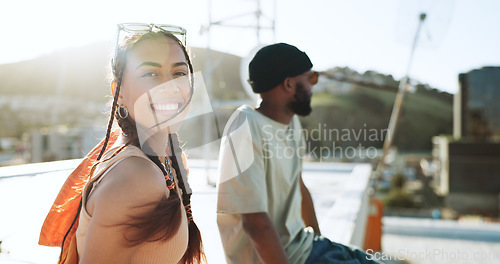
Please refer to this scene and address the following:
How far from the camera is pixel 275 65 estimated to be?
5.83 feet

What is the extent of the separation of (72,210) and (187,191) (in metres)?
0.33

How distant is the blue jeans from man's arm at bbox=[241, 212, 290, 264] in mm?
276

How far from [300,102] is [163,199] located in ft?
3.46

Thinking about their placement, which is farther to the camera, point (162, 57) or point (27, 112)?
point (27, 112)

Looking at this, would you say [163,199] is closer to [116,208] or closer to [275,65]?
[116,208]

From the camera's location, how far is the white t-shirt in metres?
1.56

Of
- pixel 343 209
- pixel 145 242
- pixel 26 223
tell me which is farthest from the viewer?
pixel 343 209

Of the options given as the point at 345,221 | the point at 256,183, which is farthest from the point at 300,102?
the point at 345,221

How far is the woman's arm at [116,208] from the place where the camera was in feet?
2.70

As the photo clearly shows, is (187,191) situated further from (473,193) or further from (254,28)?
(473,193)

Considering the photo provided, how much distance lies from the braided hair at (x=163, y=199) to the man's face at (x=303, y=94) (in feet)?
2.18

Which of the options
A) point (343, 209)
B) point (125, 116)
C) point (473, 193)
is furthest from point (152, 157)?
point (473, 193)

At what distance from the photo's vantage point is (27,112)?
4050 centimetres

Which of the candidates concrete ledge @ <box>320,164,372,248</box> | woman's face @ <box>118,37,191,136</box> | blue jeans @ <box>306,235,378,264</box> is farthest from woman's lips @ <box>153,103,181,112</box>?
concrete ledge @ <box>320,164,372,248</box>
